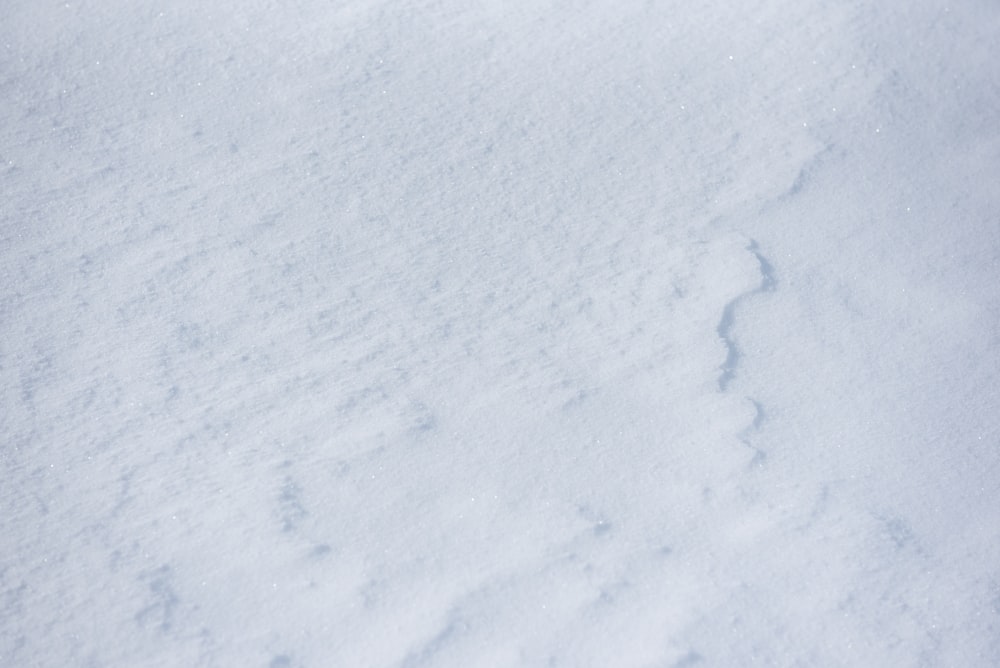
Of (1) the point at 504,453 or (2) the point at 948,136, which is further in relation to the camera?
(2) the point at 948,136

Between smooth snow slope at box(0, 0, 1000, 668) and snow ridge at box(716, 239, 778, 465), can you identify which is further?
snow ridge at box(716, 239, 778, 465)

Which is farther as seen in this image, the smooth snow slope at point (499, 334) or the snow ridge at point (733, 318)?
the snow ridge at point (733, 318)

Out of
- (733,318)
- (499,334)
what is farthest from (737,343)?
(499,334)

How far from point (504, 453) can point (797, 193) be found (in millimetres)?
912

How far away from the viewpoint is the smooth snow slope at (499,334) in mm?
1678

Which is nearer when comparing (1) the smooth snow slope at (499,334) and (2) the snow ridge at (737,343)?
(1) the smooth snow slope at (499,334)

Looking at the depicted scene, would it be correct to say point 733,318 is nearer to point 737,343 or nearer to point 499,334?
point 737,343

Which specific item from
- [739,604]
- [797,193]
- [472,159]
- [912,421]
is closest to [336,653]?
[739,604]

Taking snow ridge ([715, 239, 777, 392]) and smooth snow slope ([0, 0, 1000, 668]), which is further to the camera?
snow ridge ([715, 239, 777, 392])

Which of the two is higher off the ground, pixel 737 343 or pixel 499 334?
pixel 737 343

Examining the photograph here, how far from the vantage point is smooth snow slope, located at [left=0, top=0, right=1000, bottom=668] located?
1.68 m

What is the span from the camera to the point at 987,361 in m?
1.97

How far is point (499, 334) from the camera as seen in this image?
6.35ft

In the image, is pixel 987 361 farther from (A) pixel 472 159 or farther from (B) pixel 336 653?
(B) pixel 336 653
